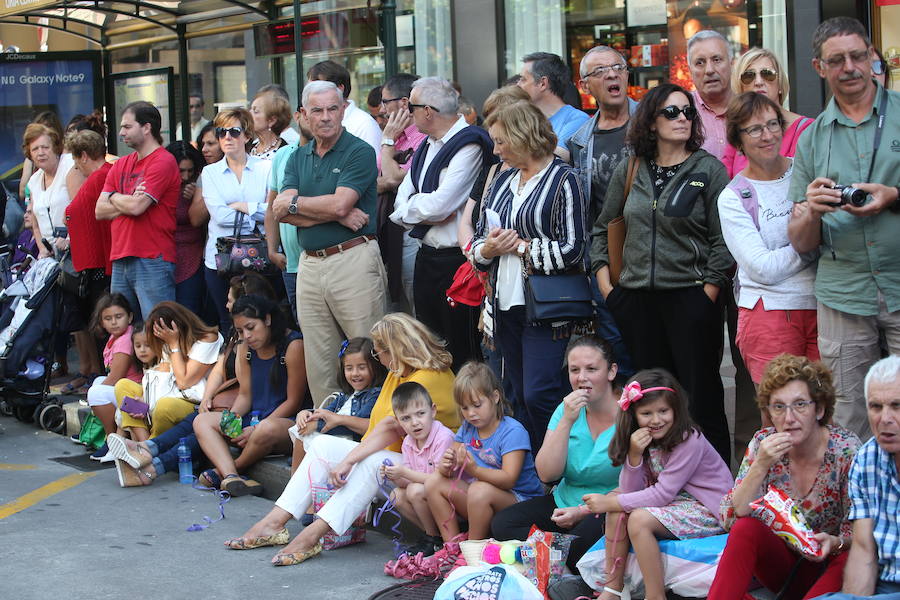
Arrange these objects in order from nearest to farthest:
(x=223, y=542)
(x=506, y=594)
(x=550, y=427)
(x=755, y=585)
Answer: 1. (x=506, y=594)
2. (x=755, y=585)
3. (x=550, y=427)
4. (x=223, y=542)

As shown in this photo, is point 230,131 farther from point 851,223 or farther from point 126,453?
point 851,223

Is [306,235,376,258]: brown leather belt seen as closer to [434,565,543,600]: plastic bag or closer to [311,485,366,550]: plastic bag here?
[311,485,366,550]: plastic bag

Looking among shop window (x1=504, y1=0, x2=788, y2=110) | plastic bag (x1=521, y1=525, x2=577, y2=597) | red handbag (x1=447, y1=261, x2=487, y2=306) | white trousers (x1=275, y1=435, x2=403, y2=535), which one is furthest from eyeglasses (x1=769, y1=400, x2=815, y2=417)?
shop window (x1=504, y1=0, x2=788, y2=110)

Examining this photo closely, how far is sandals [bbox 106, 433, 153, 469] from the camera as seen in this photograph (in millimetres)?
7578

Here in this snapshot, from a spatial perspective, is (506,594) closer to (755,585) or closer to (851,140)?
(755,585)

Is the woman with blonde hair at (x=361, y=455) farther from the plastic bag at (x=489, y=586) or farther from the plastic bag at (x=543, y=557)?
the plastic bag at (x=489, y=586)

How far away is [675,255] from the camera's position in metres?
5.56

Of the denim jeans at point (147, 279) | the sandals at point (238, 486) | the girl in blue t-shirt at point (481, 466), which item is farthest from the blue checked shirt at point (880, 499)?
the denim jeans at point (147, 279)

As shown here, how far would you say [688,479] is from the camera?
16.3 ft

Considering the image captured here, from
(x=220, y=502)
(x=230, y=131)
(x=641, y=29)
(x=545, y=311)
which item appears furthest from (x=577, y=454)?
(x=641, y=29)

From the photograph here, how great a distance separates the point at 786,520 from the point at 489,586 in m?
1.06

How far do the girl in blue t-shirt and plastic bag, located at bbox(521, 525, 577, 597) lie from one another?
37cm

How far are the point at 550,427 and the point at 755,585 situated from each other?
3.93ft

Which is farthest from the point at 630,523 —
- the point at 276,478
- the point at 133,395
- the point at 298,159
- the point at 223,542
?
the point at 133,395
